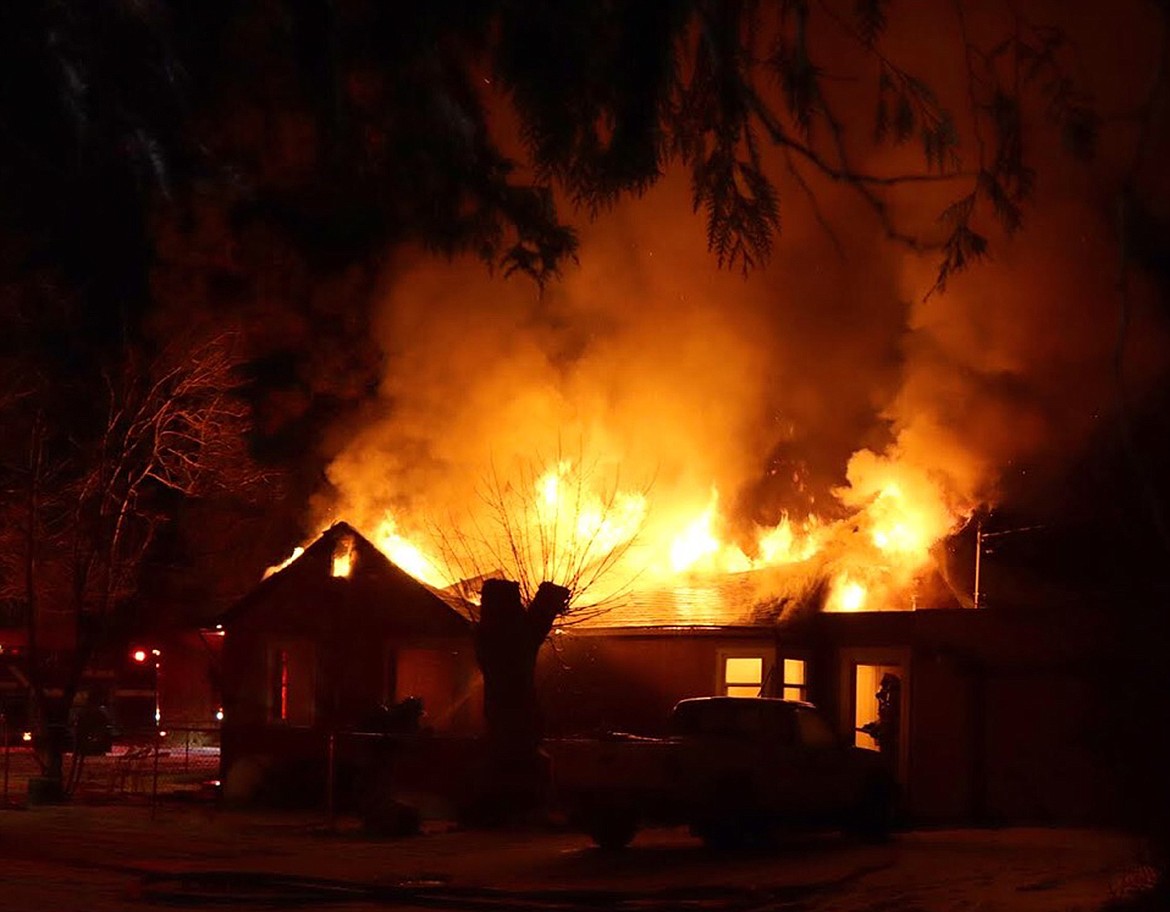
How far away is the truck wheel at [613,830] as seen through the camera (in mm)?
17078

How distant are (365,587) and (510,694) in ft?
13.4

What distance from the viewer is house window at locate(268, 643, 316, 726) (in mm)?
23922

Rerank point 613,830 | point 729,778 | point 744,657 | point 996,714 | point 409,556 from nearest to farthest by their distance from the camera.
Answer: point 729,778
point 613,830
point 996,714
point 744,657
point 409,556

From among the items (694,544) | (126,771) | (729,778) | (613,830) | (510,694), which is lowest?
(126,771)

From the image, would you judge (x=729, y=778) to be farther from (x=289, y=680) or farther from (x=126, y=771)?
(x=126, y=771)

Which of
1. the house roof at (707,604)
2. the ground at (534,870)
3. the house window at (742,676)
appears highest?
the house roof at (707,604)

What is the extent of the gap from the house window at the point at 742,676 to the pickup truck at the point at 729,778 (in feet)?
12.6

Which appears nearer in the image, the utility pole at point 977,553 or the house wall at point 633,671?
the house wall at point 633,671

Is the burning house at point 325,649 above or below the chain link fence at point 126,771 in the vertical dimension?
above

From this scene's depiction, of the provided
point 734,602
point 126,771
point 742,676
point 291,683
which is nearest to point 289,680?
point 291,683

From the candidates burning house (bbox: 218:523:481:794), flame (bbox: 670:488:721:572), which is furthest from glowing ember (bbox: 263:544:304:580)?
flame (bbox: 670:488:721:572)

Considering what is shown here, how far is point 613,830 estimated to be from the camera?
17.2 meters

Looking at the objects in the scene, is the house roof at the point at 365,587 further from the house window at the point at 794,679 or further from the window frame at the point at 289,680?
the house window at the point at 794,679

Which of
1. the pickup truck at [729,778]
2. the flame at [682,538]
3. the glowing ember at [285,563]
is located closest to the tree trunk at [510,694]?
the flame at [682,538]
